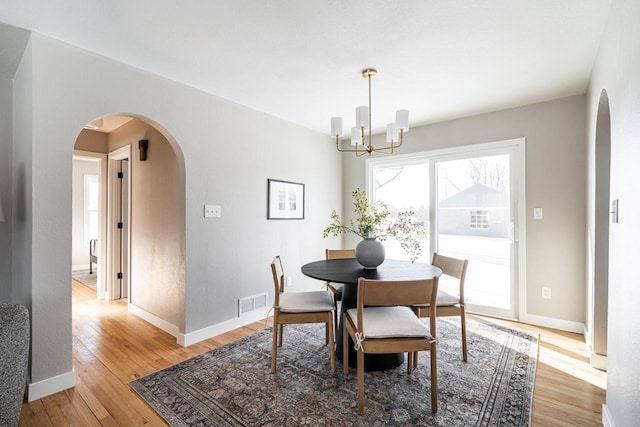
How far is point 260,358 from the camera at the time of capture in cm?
256

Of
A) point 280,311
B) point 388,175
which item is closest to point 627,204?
point 280,311

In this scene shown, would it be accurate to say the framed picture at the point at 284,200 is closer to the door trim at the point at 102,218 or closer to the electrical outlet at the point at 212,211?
the electrical outlet at the point at 212,211

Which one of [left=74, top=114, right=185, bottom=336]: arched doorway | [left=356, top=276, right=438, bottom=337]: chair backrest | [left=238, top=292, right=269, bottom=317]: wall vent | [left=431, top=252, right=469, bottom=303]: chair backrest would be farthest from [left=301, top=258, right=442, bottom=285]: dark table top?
[left=74, top=114, right=185, bottom=336]: arched doorway

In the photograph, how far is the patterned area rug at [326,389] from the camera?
1.81m

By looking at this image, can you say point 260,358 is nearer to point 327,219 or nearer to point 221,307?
point 221,307

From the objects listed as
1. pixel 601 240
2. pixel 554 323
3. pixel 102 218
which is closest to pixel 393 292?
pixel 601 240

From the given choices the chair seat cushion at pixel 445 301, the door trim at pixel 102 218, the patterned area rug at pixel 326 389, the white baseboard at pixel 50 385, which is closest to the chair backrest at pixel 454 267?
the chair seat cushion at pixel 445 301

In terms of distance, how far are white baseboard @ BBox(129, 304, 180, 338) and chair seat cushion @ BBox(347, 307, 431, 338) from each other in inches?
76.6

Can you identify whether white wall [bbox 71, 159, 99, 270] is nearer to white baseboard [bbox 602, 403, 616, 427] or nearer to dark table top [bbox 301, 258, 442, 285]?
dark table top [bbox 301, 258, 442, 285]

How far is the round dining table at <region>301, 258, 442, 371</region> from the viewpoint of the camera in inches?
88.9

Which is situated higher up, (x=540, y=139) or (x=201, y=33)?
(x=201, y=33)

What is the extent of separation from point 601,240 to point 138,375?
364 centimetres

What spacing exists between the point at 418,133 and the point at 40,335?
420 cm

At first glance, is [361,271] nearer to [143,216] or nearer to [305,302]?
[305,302]
